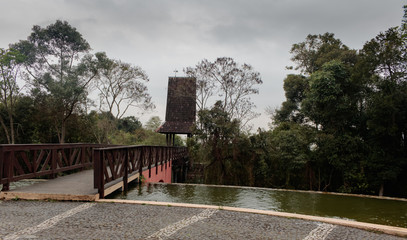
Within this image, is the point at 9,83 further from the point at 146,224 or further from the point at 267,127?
the point at 146,224

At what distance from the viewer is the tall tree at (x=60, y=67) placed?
52.7 feet

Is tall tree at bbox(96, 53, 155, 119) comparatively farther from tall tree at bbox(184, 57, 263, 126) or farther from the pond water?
the pond water

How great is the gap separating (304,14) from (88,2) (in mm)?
8900

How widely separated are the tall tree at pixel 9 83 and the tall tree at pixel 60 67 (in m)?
0.78

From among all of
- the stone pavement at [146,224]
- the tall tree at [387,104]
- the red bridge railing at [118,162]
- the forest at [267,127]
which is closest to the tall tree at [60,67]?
the forest at [267,127]

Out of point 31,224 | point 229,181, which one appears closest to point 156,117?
point 229,181

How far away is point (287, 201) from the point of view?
6.32 m

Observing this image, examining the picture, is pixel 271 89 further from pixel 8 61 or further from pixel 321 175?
pixel 8 61

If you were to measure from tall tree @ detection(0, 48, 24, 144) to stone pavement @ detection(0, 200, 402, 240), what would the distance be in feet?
46.6

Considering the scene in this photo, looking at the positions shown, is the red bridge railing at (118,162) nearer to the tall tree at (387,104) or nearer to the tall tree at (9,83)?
the tall tree at (387,104)

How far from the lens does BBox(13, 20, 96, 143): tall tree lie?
16.1m

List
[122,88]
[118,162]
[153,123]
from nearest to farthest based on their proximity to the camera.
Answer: [118,162]
[122,88]
[153,123]

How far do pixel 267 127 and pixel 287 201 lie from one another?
9725mm

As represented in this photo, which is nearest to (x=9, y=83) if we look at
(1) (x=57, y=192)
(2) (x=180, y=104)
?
(2) (x=180, y=104)
